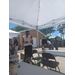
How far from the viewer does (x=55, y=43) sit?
550 centimetres

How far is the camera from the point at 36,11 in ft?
8.18

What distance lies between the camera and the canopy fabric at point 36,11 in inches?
74.3

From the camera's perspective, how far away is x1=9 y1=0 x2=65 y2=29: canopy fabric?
1.89 metres
